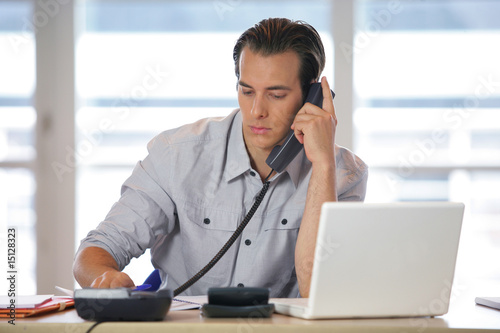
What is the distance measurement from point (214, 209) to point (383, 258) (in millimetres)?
769

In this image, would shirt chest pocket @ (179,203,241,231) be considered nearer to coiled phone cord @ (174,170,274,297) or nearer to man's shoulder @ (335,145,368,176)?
coiled phone cord @ (174,170,274,297)

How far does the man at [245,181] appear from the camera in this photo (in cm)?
162

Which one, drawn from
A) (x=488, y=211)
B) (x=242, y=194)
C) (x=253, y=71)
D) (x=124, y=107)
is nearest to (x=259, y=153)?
(x=242, y=194)

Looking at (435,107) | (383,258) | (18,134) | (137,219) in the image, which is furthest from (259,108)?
(18,134)

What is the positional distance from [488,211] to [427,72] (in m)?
0.81

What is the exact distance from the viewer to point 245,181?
5.69 feet

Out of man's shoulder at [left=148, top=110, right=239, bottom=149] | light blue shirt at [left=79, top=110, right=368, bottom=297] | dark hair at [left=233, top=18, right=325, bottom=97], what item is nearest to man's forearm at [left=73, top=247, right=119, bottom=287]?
light blue shirt at [left=79, top=110, right=368, bottom=297]

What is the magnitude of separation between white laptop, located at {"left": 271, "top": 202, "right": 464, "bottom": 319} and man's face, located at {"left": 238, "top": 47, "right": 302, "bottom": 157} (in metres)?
0.70

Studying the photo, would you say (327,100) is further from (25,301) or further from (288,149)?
(25,301)

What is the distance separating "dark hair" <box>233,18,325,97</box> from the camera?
168 centimetres

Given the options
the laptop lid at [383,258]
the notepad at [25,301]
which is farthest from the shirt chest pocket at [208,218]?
the laptop lid at [383,258]

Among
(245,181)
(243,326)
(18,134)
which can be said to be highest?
(18,134)

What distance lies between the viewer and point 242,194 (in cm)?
171

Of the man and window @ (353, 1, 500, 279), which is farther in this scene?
window @ (353, 1, 500, 279)
